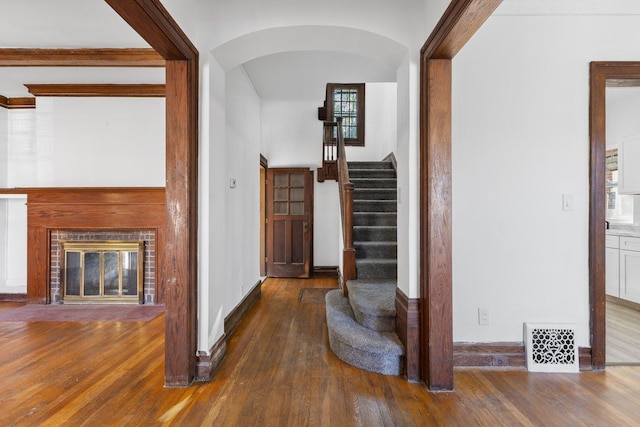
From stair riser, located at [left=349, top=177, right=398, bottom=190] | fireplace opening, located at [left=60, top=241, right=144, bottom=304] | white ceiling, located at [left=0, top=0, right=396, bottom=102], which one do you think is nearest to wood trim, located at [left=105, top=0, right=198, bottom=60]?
white ceiling, located at [left=0, top=0, right=396, bottom=102]

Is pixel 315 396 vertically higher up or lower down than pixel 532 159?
lower down

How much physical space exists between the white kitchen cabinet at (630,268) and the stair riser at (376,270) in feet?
9.35

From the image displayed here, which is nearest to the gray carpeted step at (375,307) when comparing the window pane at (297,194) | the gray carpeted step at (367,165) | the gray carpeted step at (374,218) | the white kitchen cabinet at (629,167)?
the gray carpeted step at (374,218)

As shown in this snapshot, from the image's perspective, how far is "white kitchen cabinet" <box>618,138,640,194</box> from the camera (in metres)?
3.92

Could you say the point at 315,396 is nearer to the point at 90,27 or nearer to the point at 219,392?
the point at 219,392

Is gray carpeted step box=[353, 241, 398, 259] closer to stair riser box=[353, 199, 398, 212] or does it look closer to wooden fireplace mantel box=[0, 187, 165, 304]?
stair riser box=[353, 199, 398, 212]

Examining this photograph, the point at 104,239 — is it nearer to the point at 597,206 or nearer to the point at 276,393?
the point at 276,393

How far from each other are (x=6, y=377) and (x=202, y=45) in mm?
2732

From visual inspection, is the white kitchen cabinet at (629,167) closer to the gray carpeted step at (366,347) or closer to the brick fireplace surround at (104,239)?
the gray carpeted step at (366,347)

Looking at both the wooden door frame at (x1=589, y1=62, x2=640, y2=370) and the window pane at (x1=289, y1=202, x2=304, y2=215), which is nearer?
the wooden door frame at (x1=589, y1=62, x2=640, y2=370)

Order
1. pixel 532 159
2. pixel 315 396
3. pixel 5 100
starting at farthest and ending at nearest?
pixel 5 100 < pixel 532 159 < pixel 315 396

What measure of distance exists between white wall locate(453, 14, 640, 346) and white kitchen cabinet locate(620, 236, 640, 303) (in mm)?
2083

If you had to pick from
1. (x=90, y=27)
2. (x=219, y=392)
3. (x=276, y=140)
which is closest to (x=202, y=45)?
(x=90, y=27)

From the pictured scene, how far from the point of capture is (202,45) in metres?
2.24
